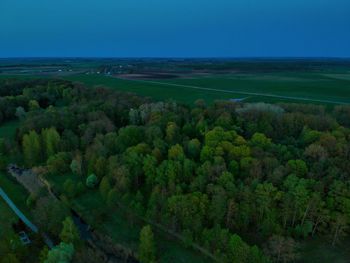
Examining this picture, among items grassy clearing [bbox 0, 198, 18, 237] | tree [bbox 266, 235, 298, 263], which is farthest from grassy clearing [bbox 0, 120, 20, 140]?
tree [bbox 266, 235, 298, 263]

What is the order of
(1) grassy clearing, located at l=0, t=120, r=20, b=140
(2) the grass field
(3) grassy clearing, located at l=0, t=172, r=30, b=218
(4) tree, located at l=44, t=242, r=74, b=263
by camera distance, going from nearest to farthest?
(4) tree, located at l=44, t=242, r=74, b=263
(3) grassy clearing, located at l=0, t=172, r=30, b=218
(1) grassy clearing, located at l=0, t=120, r=20, b=140
(2) the grass field

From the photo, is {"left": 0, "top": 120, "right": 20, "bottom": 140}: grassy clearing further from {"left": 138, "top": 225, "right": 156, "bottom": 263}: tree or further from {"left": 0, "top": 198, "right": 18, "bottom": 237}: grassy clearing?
{"left": 138, "top": 225, "right": 156, "bottom": 263}: tree

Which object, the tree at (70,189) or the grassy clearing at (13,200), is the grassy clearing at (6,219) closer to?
the grassy clearing at (13,200)

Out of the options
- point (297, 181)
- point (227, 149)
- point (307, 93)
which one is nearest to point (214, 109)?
point (227, 149)

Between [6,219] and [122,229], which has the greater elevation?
[6,219]

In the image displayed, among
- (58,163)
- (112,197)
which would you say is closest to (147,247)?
(112,197)

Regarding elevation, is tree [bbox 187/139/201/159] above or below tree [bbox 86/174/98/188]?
above

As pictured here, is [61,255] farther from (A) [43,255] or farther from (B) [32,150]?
(B) [32,150]
